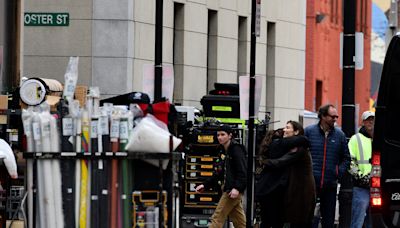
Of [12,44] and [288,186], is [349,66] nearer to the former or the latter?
[288,186]

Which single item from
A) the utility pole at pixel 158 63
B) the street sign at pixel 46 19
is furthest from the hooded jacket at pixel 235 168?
the street sign at pixel 46 19

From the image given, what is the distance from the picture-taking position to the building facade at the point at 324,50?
183ft

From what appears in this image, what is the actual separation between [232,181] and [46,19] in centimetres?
1581

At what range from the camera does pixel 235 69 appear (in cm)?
4134

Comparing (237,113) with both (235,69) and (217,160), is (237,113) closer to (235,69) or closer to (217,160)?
(217,160)

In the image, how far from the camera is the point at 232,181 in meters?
20.4

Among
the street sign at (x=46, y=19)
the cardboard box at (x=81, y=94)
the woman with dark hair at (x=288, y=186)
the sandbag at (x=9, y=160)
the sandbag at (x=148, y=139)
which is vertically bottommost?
the woman with dark hair at (x=288, y=186)

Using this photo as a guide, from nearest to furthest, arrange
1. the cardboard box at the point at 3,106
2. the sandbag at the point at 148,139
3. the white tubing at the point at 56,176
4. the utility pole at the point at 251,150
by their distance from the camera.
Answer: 1. the sandbag at the point at 148,139
2. the white tubing at the point at 56,176
3. the cardboard box at the point at 3,106
4. the utility pole at the point at 251,150

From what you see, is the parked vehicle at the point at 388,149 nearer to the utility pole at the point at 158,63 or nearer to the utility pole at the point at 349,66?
the utility pole at the point at 158,63

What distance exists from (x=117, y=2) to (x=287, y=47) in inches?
427

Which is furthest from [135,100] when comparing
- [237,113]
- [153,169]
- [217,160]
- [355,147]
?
[237,113]

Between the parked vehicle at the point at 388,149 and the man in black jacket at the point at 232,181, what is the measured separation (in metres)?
4.56

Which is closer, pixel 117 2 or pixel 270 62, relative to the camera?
pixel 117 2

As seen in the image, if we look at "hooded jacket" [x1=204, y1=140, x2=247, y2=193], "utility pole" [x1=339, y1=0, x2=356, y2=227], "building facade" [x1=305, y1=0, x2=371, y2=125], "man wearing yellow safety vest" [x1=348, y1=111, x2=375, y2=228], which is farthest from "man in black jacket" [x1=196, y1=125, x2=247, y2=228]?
"building facade" [x1=305, y1=0, x2=371, y2=125]
